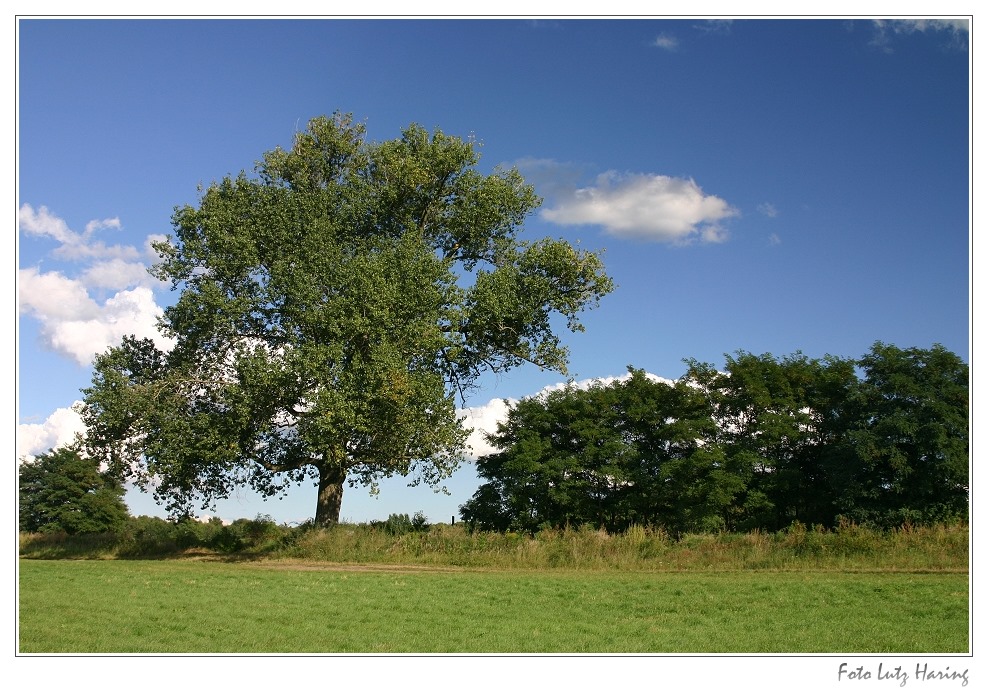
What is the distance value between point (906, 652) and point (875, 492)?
2116 centimetres

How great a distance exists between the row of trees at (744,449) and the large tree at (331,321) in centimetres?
471

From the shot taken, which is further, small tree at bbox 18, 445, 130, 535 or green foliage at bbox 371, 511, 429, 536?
small tree at bbox 18, 445, 130, 535

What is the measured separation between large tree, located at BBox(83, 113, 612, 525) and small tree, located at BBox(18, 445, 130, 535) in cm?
1382

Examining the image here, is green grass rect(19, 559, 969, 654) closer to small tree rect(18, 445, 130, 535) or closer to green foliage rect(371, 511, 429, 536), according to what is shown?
green foliage rect(371, 511, 429, 536)

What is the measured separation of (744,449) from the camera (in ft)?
120

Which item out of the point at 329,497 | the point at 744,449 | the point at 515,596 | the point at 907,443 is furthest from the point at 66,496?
the point at 907,443

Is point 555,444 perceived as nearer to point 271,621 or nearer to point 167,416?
point 167,416

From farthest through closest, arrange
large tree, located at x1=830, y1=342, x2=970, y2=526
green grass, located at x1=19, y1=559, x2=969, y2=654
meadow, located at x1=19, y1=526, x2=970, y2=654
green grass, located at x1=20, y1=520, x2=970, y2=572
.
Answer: large tree, located at x1=830, y1=342, x2=970, y2=526, green grass, located at x1=20, y1=520, x2=970, y2=572, meadow, located at x1=19, y1=526, x2=970, y2=654, green grass, located at x1=19, y1=559, x2=969, y2=654

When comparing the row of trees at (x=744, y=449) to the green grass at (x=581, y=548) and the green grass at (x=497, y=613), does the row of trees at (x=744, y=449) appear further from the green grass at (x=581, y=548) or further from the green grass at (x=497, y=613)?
the green grass at (x=497, y=613)

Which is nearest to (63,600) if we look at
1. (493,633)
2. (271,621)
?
(271,621)

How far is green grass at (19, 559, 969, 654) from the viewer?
1295 centimetres

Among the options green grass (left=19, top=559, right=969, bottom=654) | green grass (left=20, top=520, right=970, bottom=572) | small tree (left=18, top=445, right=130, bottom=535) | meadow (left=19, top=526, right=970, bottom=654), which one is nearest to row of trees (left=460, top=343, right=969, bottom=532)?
green grass (left=20, top=520, right=970, bottom=572)

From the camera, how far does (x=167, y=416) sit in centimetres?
2742

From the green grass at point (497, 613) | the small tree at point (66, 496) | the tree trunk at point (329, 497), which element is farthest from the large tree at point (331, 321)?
the small tree at point (66, 496)
